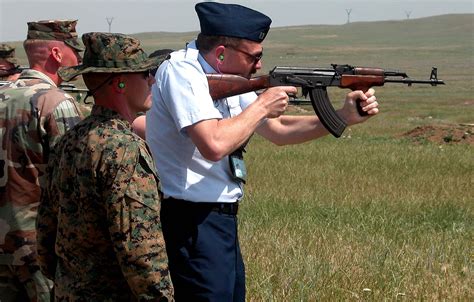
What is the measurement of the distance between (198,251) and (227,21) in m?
1.01

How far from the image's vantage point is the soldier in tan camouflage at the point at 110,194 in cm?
337

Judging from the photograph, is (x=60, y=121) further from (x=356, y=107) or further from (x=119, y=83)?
(x=356, y=107)

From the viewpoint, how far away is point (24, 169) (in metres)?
4.44

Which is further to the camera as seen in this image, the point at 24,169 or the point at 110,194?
the point at 24,169

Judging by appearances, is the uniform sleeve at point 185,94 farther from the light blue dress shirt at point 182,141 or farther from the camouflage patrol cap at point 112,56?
the camouflage patrol cap at point 112,56

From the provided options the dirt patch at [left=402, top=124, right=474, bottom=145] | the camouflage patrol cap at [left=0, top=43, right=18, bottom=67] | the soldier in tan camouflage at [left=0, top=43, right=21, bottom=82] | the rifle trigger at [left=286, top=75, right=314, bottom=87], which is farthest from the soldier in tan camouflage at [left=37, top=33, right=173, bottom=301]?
the dirt patch at [left=402, top=124, right=474, bottom=145]

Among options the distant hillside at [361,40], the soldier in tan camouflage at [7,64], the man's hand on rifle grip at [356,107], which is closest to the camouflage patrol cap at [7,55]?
the soldier in tan camouflage at [7,64]

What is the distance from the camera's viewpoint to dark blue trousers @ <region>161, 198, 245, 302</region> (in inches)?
163

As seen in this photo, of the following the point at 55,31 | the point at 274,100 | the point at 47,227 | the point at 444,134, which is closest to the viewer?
the point at 47,227

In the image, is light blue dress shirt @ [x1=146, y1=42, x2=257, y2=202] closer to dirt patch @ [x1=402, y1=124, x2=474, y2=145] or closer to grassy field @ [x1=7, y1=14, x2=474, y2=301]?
grassy field @ [x1=7, y1=14, x2=474, y2=301]

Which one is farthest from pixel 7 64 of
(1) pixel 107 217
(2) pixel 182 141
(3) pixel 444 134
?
(3) pixel 444 134

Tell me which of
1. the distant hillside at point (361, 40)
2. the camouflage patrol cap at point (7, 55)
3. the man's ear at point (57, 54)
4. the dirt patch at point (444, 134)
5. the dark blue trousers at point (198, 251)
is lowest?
the distant hillside at point (361, 40)

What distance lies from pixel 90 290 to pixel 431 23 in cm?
16491

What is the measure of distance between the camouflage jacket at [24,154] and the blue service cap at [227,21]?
70cm
